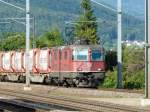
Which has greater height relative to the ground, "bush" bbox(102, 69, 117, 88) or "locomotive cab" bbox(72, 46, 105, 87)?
"locomotive cab" bbox(72, 46, 105, 87)

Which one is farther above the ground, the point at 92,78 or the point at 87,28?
the point at 87,28

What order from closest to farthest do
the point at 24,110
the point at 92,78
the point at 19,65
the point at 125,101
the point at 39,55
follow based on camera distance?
the point at 24,110 → the point at 125,101 → the point at 92,78 → the point at 39,55 → the point at 19,65

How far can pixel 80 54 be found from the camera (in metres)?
45.6

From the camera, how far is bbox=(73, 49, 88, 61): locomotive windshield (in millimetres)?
45312

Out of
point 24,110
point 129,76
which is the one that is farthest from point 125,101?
point 129,76

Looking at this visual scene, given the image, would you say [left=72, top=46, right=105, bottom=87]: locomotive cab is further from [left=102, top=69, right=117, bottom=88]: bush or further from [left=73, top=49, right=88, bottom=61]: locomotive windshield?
A: [left=102, top=69, right=117, bottom=88]: bush

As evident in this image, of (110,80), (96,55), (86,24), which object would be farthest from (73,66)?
(86,24)

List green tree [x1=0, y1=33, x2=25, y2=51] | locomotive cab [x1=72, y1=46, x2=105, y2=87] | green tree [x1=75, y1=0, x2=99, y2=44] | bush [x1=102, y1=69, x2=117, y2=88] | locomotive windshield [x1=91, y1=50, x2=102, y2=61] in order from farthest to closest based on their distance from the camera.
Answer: green tree [x1=0, y1=33, x2=25, y2=51], green tree [x1=75, y1=0, x2=99, y2=44], bush [x1=102, y1=69, x2=117, y2=88], locomotive windshield [x1=91, y1=50, x2=102, y2=61], locomotive cab [x1=72, y1=46, x2=105, y2=87]

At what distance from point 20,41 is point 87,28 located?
36.7ft

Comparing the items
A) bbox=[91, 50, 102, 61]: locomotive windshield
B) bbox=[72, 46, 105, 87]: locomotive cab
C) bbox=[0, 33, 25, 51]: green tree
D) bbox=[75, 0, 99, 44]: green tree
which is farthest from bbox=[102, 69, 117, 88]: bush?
bbox=[0, 33, 25, 51]: green tree

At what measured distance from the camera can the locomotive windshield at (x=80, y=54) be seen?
45.3 metres

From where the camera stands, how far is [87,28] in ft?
347

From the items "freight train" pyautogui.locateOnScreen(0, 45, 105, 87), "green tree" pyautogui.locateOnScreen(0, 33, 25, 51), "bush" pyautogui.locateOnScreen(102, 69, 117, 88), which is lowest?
"bush" pyautogui.locateOnScreen(102, 69, 117, 88)

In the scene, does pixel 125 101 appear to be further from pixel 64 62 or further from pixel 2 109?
pixel 64 62
